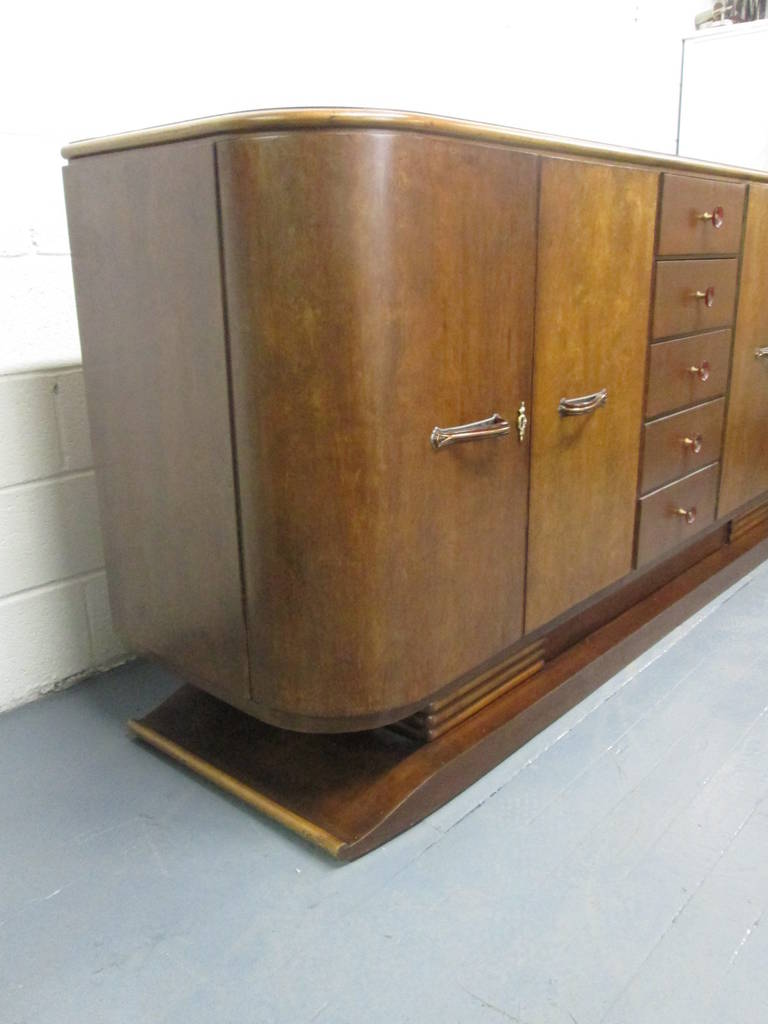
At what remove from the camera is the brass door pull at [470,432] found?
110cm

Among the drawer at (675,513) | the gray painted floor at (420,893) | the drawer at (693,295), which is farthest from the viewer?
the drawer at (675,513)

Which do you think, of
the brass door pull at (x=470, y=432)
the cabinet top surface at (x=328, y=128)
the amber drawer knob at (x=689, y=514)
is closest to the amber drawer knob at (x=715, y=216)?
the cabinet top surface at (x=328, y=128)

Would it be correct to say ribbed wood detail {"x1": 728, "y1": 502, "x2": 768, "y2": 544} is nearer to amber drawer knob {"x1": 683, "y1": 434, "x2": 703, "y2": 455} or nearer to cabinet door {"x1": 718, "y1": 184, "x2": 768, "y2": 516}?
cabinet door {"x1": 718, "y1": 184, "x2": 768, "y2": 516}

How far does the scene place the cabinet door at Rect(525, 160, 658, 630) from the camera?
1272mm

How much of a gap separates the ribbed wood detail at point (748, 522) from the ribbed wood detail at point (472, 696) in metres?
0.91

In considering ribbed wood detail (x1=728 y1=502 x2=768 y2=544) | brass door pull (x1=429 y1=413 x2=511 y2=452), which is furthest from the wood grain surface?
ribbed wood detail (x1=728 y1=502 x2=768 y2=544)

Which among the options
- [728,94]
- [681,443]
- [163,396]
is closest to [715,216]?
[681,443]

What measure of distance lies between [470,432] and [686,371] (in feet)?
2.41

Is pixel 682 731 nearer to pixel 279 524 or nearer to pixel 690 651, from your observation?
pixel 690 651

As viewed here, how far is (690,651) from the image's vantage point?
1.72 meters

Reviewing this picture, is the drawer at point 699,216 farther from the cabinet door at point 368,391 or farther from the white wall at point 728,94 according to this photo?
the white wall at point 728,94

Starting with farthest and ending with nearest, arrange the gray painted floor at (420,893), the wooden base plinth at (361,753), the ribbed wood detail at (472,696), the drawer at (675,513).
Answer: the drawer at (675,513), the ribbed wood detail at (472,696), the wooden base plinth at (361,753), the gray painted floor at (420,893)

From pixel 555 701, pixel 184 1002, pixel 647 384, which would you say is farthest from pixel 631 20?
pixel 184 1002

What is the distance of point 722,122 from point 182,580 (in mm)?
2511
